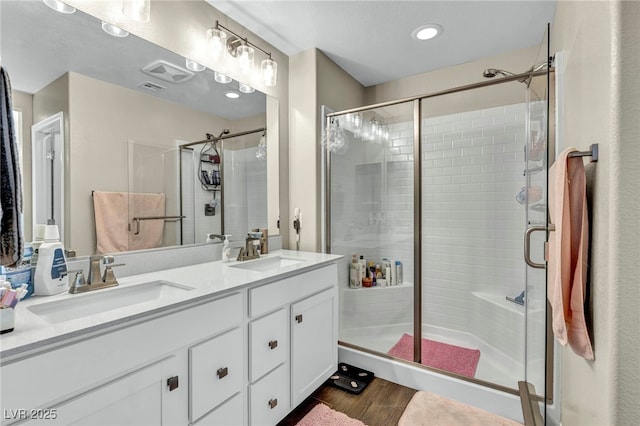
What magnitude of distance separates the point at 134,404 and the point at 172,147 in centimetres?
123

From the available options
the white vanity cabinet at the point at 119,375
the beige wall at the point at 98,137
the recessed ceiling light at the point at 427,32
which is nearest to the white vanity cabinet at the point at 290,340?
the white vanity cabinet at the point at 119,375

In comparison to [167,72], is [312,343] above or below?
below

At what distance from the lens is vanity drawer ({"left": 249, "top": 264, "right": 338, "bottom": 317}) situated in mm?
1405

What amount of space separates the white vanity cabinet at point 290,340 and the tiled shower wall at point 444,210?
2.01 feet

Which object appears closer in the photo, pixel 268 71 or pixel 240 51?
pixel 240 51

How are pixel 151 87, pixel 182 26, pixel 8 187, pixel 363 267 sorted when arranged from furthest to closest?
pixel 363 267 < pixel 182 26 < pixel 151 87 < pixel 8 187

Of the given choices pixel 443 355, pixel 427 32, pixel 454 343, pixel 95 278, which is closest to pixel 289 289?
pixel 95 278

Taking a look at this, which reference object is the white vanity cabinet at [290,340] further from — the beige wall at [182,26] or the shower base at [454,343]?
the beige wall at [182,26]

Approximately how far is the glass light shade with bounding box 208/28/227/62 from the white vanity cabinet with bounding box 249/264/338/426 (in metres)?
1.43

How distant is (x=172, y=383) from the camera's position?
1.05m

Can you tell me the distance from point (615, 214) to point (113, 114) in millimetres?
1874

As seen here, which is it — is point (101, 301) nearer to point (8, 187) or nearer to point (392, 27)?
point (8, 187)

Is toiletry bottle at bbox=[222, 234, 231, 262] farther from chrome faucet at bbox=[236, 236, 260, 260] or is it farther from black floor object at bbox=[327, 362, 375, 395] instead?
black floor object at bbox=[327, 362, 375, 395]

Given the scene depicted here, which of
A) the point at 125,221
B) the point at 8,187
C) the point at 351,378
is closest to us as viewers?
the point at 8,187
